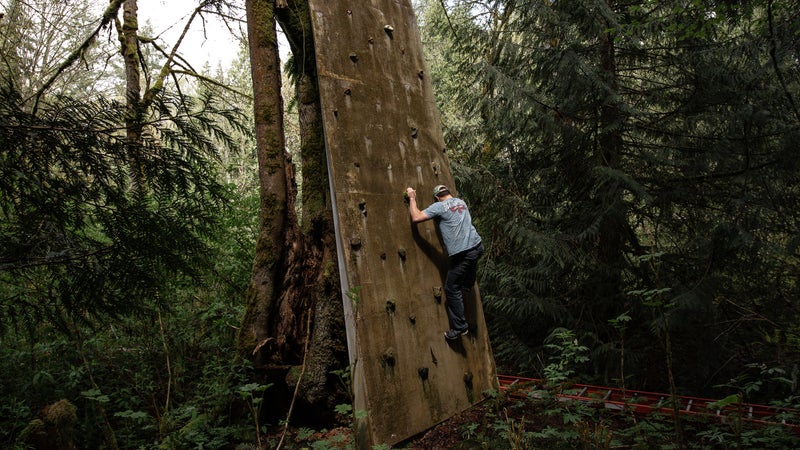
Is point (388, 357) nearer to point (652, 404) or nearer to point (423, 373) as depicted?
point (423, 373)

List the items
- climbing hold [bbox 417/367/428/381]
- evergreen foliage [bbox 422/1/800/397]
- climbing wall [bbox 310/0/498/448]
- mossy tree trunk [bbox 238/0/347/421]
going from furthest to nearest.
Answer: evergreen foliage [bbox 422/1/800/397] < mossy tree trunk [bbox 238/0/347/421] < climbing hold [bbox 417/367/428/381] < climbing wall [bbox 310/0/498/448]

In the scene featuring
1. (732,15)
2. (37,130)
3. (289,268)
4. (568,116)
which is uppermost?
(732,15)

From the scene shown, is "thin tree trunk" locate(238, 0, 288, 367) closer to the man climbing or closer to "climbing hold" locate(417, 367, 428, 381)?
the man climbing

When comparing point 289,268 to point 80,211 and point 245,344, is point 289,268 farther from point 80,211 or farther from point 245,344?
point 80,211

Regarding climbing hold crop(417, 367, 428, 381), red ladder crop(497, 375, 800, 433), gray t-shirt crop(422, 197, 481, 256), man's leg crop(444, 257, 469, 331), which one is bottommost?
red ladder crop(497, 375, 800, 433)

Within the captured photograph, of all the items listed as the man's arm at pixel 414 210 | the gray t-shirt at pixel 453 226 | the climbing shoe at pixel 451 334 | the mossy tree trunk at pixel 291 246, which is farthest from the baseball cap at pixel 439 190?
the climbing shoe at pixel 451 334

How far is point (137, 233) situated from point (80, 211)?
1.34 ft

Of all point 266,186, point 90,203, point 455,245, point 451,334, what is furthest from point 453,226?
point 90,203

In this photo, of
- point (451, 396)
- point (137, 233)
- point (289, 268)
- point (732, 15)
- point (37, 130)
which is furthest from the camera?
point (732, 15)

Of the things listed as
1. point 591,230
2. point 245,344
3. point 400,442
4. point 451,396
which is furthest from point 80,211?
point 591,230

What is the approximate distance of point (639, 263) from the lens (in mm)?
7004

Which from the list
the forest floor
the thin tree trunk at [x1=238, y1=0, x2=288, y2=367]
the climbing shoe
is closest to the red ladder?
the forest floor

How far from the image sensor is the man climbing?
449cm

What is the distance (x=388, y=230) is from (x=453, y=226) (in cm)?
67
